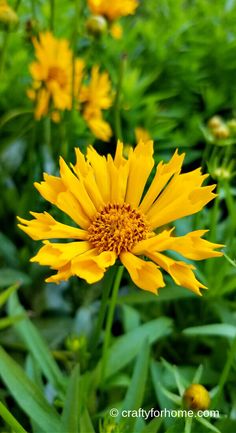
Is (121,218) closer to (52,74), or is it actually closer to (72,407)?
(72,407)

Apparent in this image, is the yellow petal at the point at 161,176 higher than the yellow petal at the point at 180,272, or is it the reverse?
the yellow petal at the point at 161,176

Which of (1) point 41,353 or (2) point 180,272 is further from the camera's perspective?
(1) point 41,353

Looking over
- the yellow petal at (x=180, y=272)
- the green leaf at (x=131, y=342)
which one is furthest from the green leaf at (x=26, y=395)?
the yellow petal at (x=180, y=272)

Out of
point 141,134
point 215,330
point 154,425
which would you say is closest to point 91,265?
point 154,425

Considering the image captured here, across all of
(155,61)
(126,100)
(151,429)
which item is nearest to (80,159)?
(151,429)

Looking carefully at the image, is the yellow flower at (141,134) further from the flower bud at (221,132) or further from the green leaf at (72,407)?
the green leaf at (72,407)

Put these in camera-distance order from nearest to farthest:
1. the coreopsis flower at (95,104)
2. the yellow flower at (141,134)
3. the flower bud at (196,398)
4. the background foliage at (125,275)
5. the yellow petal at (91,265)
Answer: the yellow petal at (91,265) → the flower bud at (196,398) → the background foliage at (125,275) → the coreopsis flower at (95,104) → the yellow flower at (141,134)

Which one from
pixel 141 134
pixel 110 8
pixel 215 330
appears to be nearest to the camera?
pixel 215 330
